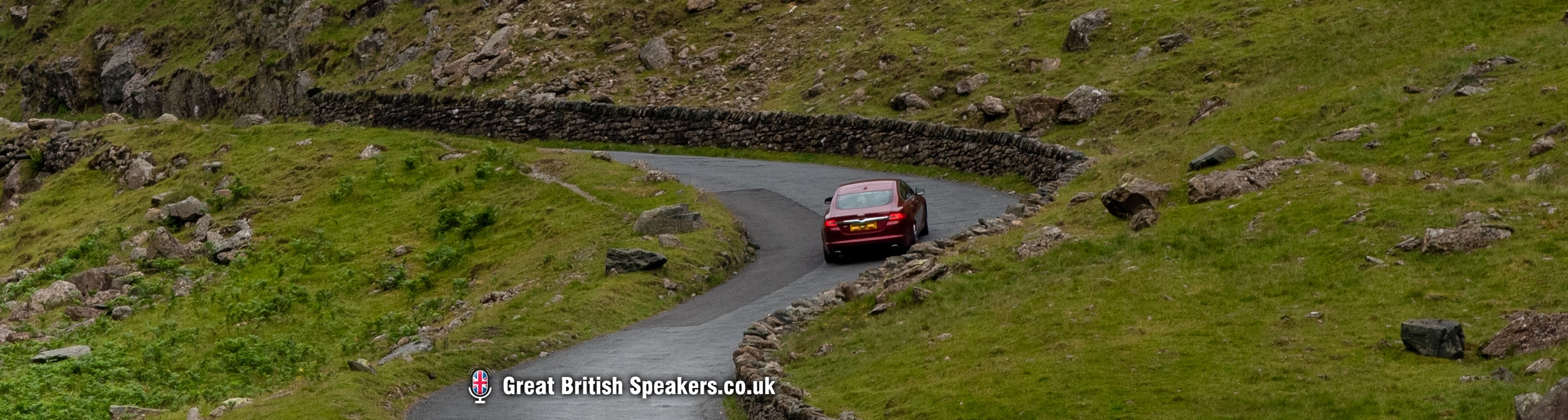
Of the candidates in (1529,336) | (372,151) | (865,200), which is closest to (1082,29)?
(865,200)

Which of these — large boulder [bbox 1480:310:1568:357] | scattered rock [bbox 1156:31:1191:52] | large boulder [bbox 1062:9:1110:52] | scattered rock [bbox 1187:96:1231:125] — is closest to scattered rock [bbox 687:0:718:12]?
large boulder [bbox 1062:9:1110:52]

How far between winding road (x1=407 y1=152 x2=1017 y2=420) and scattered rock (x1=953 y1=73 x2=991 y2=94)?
4.69 m

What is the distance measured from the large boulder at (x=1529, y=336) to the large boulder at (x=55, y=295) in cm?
3055

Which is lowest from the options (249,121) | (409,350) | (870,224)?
(249,121)

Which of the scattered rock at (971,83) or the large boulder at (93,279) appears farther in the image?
the scattered rock at (971,83)

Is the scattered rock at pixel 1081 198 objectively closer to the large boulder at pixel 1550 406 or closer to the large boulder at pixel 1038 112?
the large boulder at pixel 1038 112

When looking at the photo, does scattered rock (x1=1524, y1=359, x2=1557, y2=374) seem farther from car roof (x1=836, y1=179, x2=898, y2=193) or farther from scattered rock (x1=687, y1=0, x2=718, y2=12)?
scattered rock (x1=687, y1=0, x2=718, y2=12)

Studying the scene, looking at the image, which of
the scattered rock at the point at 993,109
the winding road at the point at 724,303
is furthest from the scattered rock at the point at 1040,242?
the scattered rock at the point at 993,109

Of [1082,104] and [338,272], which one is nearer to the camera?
[338,272]

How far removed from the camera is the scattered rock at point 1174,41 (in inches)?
1770

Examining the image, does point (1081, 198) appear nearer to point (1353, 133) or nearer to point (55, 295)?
point (1353, 133)

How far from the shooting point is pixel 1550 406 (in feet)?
38.2

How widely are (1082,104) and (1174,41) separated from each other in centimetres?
572

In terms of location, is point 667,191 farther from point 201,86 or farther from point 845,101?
point 201,86
